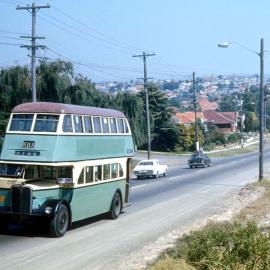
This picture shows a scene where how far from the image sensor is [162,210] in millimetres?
24906

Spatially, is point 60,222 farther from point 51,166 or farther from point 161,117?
point 161,117

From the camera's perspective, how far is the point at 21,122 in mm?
18188

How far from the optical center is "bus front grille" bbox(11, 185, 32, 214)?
16469 mm

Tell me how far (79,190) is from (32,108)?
266 centimetres

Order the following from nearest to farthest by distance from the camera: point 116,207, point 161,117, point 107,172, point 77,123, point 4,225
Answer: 1. point 4,225
2. point 77,123
3. point 107,172
4. point 116,207
5. point 161,117

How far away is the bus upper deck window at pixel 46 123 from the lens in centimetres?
1781

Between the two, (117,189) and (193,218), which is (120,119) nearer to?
(117,189)

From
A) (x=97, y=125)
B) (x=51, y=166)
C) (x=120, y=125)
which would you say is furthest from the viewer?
(x=120, y=125)

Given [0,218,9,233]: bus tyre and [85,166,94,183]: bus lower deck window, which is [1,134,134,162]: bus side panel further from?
[0,218,9,233]: bus tyre

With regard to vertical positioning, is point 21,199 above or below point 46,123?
below

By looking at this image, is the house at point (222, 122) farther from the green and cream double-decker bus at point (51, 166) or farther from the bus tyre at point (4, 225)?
the bus tyre at point (4, 225)

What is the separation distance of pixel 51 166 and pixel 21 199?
1.58m

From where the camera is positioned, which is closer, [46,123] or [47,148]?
[47,148]

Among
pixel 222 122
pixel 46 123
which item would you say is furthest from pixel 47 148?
pixel 222 122
